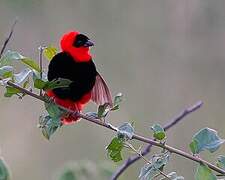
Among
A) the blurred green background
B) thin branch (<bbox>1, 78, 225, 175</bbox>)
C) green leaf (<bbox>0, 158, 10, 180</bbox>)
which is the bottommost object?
the blurred green background

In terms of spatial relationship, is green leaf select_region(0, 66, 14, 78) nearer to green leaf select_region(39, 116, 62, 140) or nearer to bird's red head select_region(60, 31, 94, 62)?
green leaf select_region(39, 116, 62, 140)

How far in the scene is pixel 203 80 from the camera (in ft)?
16.8

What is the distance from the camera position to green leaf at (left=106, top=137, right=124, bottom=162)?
1788 mm

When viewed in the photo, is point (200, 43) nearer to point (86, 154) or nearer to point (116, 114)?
point (116, 114)

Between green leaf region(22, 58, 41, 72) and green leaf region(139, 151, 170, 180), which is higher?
green leaf region(22, 58, 41, 72)

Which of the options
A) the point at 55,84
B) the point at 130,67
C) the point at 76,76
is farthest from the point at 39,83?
the point at 130,67

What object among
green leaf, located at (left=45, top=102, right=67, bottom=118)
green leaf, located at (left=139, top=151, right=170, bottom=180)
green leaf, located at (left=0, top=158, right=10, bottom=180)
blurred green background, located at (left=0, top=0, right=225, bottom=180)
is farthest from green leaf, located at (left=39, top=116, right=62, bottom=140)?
blurred green background, located at (left=0, top=0, right=225, bottom=180)

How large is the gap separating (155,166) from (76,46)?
26.5 inches

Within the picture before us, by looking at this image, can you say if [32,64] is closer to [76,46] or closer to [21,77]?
[21,77]

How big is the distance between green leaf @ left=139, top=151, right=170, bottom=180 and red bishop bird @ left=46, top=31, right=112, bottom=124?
36 cm

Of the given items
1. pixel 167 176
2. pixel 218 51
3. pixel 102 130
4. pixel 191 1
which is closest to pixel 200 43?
pixel 218 51

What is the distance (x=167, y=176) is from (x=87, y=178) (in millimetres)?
776

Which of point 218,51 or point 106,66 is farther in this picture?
point 106,66

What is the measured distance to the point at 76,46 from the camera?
2.34 m
